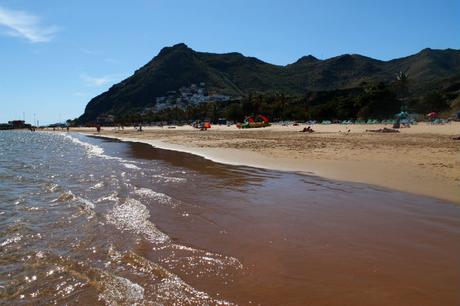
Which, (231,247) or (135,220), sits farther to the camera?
(135,220)

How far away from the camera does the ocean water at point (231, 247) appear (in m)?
5.10

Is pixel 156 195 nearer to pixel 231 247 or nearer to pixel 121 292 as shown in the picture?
pixel 231 247

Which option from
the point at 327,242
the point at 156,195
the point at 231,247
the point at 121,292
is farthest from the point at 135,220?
the point at 327,242

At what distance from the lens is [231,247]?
6938 mm

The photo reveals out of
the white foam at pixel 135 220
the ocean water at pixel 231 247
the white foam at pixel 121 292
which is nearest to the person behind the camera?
the white foam at pixel 121 292

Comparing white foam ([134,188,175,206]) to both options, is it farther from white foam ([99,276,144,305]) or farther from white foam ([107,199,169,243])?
white foam ([99,276,144,305])

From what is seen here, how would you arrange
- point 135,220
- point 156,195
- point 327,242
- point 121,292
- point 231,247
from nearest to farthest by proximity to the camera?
point 121,292, point 231,247, point 327,242, point 135,220, point 156,195

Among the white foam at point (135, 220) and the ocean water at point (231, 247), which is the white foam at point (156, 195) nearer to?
the ocean water at point (231, 247)

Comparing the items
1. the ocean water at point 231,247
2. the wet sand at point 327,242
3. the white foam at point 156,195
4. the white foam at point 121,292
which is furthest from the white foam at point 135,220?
the white foam at point 121,292

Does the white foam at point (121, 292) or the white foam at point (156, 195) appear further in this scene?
the white foam at point (156, 195)

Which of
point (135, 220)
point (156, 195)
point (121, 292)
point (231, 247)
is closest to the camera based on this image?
A: point (121, 292)

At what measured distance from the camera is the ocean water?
16.7ft

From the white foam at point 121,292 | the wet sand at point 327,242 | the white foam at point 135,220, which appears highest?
the wet sand at point 327,242

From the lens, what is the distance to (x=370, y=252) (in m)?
6.48
